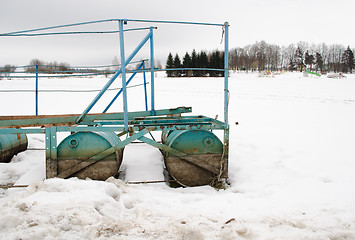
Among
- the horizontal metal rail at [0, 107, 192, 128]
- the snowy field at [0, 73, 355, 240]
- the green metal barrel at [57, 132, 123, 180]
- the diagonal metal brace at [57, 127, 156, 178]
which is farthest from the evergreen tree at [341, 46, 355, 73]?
the green metal barrel at [57, 132, 123, 180]

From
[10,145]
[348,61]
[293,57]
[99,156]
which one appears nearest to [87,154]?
[99,156]

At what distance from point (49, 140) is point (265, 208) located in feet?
10.9

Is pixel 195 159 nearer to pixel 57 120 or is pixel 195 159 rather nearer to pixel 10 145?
pixel 57 120

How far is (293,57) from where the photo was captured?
9975cm

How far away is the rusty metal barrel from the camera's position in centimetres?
449

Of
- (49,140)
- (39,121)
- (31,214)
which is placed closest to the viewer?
(31,214)

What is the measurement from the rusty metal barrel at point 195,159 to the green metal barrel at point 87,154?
931 millimetres

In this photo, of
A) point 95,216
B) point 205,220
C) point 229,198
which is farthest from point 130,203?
point 229,198

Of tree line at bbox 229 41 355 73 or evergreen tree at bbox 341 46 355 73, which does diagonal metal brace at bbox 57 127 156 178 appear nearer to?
tree line at bbox 229 41 355 73

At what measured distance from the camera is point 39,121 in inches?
191

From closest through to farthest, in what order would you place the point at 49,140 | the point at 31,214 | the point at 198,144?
the point at 31,214, the point at 49,140, the point at 198,144

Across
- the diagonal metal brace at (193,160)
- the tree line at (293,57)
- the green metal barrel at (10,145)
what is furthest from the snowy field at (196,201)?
the tree line at (293,57)

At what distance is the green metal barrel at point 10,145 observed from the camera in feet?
17.1

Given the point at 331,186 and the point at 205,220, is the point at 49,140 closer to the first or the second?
the point at 205,220
